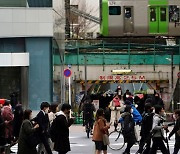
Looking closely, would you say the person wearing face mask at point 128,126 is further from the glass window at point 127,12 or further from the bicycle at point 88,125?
the glass window at point 127,12

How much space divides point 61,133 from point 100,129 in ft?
7.97

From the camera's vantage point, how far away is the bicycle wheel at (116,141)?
21311mm

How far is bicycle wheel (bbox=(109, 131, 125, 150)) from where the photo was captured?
21311mm

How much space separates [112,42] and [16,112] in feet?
75.3

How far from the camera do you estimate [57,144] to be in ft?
47.5

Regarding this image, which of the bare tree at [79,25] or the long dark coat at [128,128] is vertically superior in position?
the bare tree at [79,25]

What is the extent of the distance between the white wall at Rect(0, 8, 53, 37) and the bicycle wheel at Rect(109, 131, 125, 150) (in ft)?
35.5

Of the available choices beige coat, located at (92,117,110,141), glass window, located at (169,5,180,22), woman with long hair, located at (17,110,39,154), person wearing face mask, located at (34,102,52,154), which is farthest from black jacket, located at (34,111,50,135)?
glass window, located at (169,5,180,22)

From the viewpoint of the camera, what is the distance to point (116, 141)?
883 inches

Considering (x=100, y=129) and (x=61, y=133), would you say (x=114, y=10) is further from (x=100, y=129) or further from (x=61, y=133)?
(x=61, y=133)

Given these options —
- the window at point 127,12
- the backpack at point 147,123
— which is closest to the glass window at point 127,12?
the window at point 127,12

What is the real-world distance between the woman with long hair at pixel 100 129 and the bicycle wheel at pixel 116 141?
168 inches

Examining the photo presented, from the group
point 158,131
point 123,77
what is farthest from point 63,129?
point 123,77

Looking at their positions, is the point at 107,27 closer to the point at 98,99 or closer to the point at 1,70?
the point at 98,99
